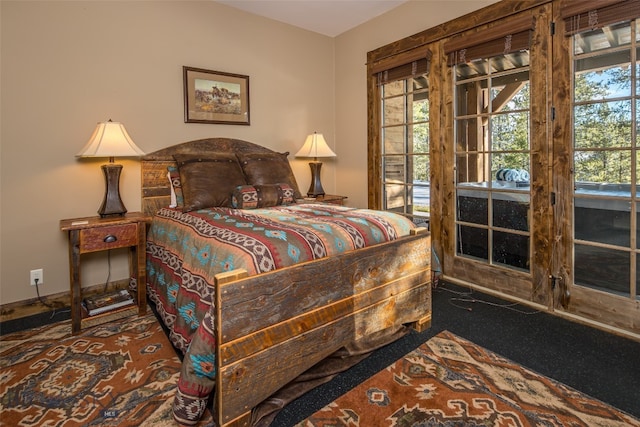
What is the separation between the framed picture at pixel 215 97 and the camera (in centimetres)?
322

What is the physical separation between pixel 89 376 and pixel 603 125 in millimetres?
3285

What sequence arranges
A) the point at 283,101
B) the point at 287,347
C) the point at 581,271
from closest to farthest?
1. the point at 287,347
2. the point at 581,271
3. the point at 283,101

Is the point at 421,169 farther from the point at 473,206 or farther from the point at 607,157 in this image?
the point at 607,157

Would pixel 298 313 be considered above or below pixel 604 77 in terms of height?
below

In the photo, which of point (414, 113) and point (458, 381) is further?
point (414, 113)

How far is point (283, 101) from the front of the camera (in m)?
3.88

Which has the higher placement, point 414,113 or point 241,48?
point 241,48

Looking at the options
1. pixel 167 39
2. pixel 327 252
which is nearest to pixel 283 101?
pixel 167 39

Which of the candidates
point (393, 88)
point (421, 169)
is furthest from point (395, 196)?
point (393, 88)

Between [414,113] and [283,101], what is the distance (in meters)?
1.39

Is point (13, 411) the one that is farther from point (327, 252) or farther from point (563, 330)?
point (563, 330)

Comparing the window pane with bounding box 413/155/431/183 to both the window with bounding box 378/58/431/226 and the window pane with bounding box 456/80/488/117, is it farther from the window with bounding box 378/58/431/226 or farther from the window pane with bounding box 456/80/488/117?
the window pane with bounding box 456/80/488/117

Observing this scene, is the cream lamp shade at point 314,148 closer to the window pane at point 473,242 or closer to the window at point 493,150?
the window at point 493,150

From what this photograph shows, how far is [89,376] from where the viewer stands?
1817 mm
